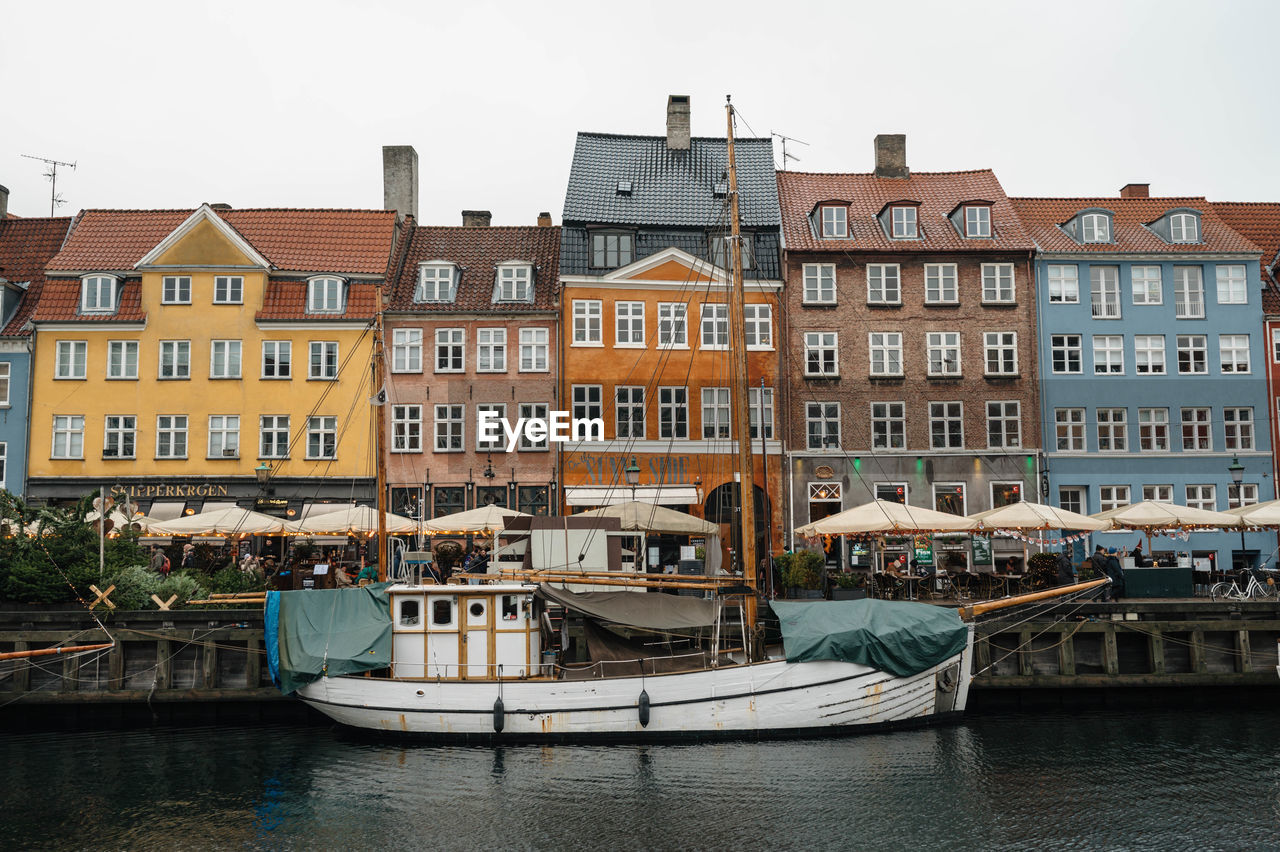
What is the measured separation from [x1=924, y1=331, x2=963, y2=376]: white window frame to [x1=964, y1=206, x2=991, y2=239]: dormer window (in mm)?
4129

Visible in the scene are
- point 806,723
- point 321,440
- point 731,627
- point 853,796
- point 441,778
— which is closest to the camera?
point 853,796

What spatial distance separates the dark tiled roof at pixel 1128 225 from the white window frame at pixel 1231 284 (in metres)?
0.79

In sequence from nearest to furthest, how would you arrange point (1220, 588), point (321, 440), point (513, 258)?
point (1220, 588) < point (321, 440) < point (513, 258)

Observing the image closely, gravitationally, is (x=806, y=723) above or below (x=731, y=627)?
below

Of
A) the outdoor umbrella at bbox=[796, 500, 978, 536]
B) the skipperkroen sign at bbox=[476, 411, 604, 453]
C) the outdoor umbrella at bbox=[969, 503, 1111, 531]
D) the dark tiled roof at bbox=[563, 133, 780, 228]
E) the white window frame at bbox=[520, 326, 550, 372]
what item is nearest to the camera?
the outdoor umbrella at bbox=[796, 500, 978, 536]

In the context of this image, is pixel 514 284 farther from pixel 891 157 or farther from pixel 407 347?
pixel 891 157

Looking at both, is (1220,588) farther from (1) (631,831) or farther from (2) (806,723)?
(1) (631,831)

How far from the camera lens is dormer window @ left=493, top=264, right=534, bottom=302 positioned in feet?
140

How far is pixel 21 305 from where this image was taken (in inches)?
1709

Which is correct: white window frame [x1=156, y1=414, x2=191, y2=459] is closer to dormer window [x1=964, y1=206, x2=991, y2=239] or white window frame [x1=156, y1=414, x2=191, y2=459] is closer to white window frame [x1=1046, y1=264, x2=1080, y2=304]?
dormer window [x1=964, y1=206, x2=991, y2=239]

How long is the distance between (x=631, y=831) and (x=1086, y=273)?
109 ft

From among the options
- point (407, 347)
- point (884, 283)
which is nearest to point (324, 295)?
point (407, 347)

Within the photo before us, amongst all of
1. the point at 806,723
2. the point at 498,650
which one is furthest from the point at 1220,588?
the point at 498,650

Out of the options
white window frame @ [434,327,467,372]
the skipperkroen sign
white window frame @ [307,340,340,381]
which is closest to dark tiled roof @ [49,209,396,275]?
white window frame @ [307,340,340,381]
